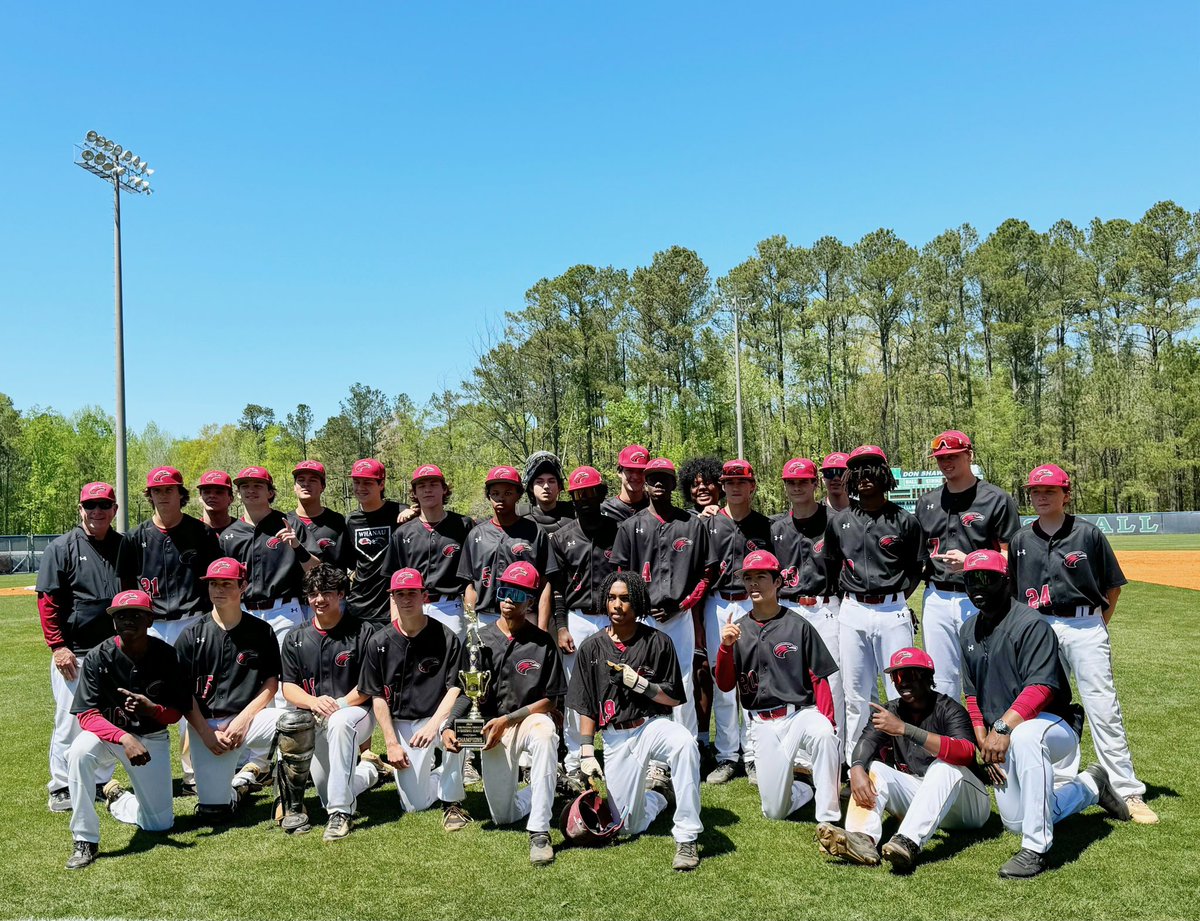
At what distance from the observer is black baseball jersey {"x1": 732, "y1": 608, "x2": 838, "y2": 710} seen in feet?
19.8

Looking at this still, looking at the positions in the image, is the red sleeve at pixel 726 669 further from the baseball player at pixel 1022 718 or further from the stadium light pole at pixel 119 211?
the stadium light pole at pixel 119 211

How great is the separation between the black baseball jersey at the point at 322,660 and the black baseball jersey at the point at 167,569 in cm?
114

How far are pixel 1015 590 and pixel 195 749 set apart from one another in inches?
226

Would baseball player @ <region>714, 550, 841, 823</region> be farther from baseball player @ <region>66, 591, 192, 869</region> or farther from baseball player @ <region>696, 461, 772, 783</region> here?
baseball player @ <region>66, 591, 192, 869</region>

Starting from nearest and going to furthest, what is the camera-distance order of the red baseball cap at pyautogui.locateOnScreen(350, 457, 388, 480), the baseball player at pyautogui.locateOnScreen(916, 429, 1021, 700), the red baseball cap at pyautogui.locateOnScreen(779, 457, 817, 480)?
the baseball player at pyautogui.locateOnScreen(916, 429, 1021, 700) → the red baseball cap at pyautogui.locateOnScreen(779, 457, 817, 480) → the red baseball cap at pyautogui.locateOnScreen(350, 457, 388, 480)

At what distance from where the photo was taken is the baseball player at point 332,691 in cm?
594

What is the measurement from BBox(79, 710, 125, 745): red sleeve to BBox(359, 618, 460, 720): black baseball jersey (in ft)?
4.85

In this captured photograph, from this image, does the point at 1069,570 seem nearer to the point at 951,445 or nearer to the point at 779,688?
the point at 951,445

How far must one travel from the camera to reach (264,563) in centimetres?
737

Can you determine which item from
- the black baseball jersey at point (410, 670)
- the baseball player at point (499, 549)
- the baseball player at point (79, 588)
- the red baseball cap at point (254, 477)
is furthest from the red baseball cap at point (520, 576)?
the baseball player at point (79, 588)

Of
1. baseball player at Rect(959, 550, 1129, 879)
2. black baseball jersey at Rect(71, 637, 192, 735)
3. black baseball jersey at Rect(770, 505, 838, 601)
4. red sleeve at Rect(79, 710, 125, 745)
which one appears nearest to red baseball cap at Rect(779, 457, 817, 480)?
black baseball jersey at Rect(770, 505, 838, 601)

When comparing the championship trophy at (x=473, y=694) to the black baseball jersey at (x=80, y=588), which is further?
the black baseball jersey at (x=80, y=588)

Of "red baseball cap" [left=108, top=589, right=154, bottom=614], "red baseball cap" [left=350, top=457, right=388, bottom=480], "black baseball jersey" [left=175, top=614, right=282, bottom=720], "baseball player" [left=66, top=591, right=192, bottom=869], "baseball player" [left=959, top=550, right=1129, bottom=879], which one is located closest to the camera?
"baseball player" [left=959, top=550, right=1129, bottom=879]

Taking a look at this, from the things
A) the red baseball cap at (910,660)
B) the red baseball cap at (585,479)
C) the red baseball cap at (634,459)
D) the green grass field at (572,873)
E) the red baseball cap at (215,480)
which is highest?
the red baseball cap at (634,459)
